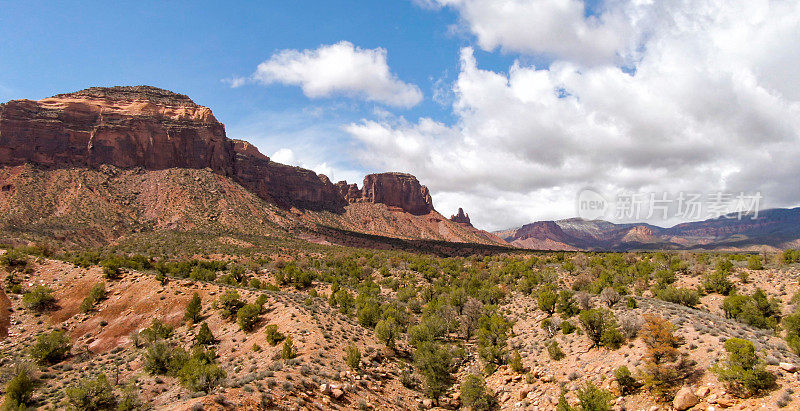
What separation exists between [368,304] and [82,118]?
131999 millimetres

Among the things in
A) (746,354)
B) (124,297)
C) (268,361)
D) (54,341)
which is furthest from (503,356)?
(124,297)

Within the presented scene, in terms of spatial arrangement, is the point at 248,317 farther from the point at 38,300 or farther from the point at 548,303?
the point at 548,303

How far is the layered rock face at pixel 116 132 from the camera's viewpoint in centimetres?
9844

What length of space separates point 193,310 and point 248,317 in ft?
20.4

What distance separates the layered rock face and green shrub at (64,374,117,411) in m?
116

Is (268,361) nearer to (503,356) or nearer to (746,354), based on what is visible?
(503,356)

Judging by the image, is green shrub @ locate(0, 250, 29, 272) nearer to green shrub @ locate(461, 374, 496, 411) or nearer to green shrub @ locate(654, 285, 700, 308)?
green shrub @ locate(461, 374, 496, 411)

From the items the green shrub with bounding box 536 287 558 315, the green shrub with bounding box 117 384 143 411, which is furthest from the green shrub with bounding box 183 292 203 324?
the green shrub with bounding box 536 287 558 315

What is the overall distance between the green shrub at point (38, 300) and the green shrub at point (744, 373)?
2022 inches

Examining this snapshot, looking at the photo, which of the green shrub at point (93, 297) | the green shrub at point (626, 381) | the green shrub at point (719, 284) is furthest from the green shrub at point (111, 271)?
the green shrub at point (719, 284)

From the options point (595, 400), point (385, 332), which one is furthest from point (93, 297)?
point (595, 400)

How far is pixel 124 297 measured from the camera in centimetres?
3316

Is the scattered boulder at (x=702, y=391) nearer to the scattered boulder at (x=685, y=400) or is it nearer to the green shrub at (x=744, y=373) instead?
the scattered boulder at (x=685, y=400)

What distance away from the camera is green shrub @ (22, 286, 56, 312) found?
105 feet
